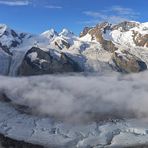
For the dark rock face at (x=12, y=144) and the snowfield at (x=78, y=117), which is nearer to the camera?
the dark rock face at (x=12, y=144)

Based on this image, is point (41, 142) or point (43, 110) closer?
point (41, 142)

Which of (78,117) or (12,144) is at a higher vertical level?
(12,144)

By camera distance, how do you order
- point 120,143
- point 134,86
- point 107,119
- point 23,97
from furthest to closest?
1. point 134,86
2. point 23,97
3. point 107,119
4. point 120,143

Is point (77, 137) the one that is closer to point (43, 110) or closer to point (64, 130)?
point (64, 130)

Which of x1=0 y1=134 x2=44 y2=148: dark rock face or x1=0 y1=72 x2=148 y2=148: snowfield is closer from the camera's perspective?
x1=0 y1=134 x2=44 y2=148: dark rock face

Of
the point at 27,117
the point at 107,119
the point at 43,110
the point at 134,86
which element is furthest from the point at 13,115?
the point at 134,86

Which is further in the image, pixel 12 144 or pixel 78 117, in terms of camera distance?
pixel 78 117

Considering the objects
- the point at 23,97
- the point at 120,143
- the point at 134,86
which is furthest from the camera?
the point at 134,86
